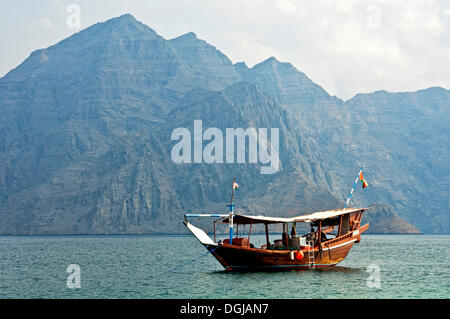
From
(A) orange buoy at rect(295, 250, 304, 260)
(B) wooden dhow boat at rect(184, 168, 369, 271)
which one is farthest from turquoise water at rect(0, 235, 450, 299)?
(A) orange buoy at rect(295, 250, 304, 260)

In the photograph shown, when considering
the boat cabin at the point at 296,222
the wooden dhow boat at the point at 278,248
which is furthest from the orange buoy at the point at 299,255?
the boat cabin at the point at 296,222

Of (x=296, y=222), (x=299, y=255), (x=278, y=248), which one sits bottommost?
(x=299, y=255)

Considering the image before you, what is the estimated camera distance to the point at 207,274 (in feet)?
248

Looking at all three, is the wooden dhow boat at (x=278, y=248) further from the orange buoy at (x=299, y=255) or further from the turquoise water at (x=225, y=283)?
the turquoise water at (x=225, y=283)

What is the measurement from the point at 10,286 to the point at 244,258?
90.2 ft

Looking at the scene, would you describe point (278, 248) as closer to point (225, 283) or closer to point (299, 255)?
point (299, 255)

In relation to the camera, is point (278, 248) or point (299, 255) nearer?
point (299, 255)

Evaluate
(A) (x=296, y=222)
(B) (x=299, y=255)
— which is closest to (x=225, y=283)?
(B) (x=299, y=255)

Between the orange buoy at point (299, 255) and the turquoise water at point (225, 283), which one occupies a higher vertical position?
the orange buoy at point (299, 255)

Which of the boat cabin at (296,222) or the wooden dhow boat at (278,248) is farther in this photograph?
the boat cabin at (296,222)

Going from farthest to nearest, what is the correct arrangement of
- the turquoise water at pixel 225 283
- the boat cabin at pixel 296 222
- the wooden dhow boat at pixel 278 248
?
the boat cabin at pixel 296 222 < the wooden dhow boat at pixel 278 248 < the turquoise water at pixel 225 283
